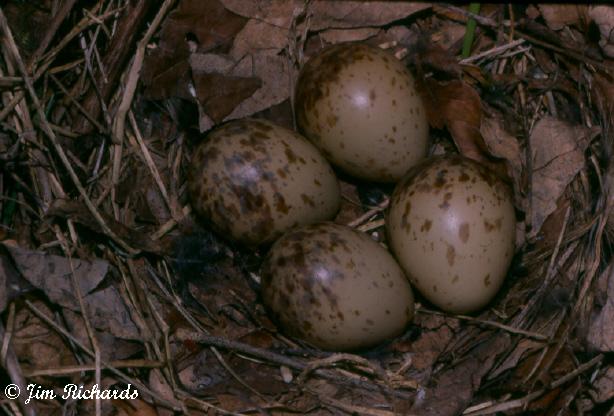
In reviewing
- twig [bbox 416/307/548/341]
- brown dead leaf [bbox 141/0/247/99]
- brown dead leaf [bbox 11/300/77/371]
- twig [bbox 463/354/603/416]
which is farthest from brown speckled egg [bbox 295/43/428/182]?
brown dead leaf [bbox 11/300/77/371]

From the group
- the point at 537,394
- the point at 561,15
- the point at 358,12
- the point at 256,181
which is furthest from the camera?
the point at 358,12

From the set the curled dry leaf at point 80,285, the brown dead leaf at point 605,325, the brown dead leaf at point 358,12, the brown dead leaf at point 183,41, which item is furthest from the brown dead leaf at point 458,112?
the curled dry leaf at point 80,285

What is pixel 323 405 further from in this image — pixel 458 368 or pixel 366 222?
pixel 366 222

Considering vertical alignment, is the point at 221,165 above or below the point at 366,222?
above

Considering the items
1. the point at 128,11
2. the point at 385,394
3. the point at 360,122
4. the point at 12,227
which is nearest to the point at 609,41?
the point at 360,122

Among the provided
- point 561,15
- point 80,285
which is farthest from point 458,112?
point 80,285

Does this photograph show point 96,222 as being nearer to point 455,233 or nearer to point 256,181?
point 256,181
